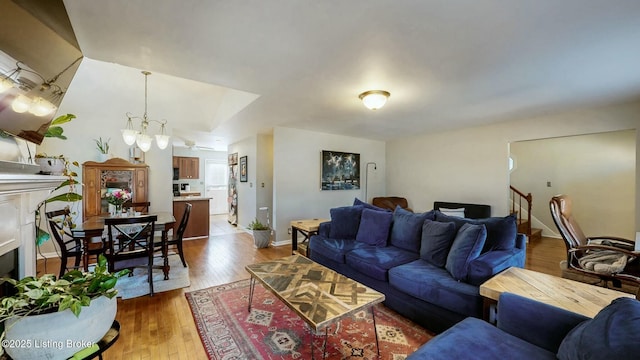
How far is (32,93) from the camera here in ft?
4.26

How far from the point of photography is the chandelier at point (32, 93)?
3.65 ft

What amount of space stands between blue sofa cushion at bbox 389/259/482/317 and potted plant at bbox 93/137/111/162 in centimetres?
507

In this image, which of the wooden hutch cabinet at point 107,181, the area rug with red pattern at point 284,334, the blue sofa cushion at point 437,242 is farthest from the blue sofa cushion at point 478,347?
the wooden hutch cabinet at point 107,181

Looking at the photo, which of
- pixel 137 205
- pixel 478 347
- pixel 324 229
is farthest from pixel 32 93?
pixel 137 205

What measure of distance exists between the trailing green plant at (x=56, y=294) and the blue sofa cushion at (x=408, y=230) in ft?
8.95

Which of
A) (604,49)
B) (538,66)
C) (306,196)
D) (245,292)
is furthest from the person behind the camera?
(306,196)

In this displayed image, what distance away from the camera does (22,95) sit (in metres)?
1.23

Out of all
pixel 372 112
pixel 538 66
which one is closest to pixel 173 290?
pixel 372 112

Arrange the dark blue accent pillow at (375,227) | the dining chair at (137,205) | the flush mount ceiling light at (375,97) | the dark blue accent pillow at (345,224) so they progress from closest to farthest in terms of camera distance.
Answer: the flush mount ceiling light at (375,97) → the dark blue accent pillow at (375,227) → the dark blue accent pillow at (345,224) → the dining chair at (137,205)

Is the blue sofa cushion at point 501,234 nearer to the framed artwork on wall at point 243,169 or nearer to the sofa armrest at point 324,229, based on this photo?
the sofa armrest at point 324,229

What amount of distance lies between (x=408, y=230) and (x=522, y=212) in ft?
17.0

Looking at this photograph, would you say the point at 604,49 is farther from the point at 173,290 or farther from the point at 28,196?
the point at 173,290

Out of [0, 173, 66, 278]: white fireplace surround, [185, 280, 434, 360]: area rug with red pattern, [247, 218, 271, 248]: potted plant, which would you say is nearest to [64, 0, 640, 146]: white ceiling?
[0, 173, 66, 278]: white fireplace surround

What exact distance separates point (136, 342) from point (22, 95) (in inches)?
74.5
